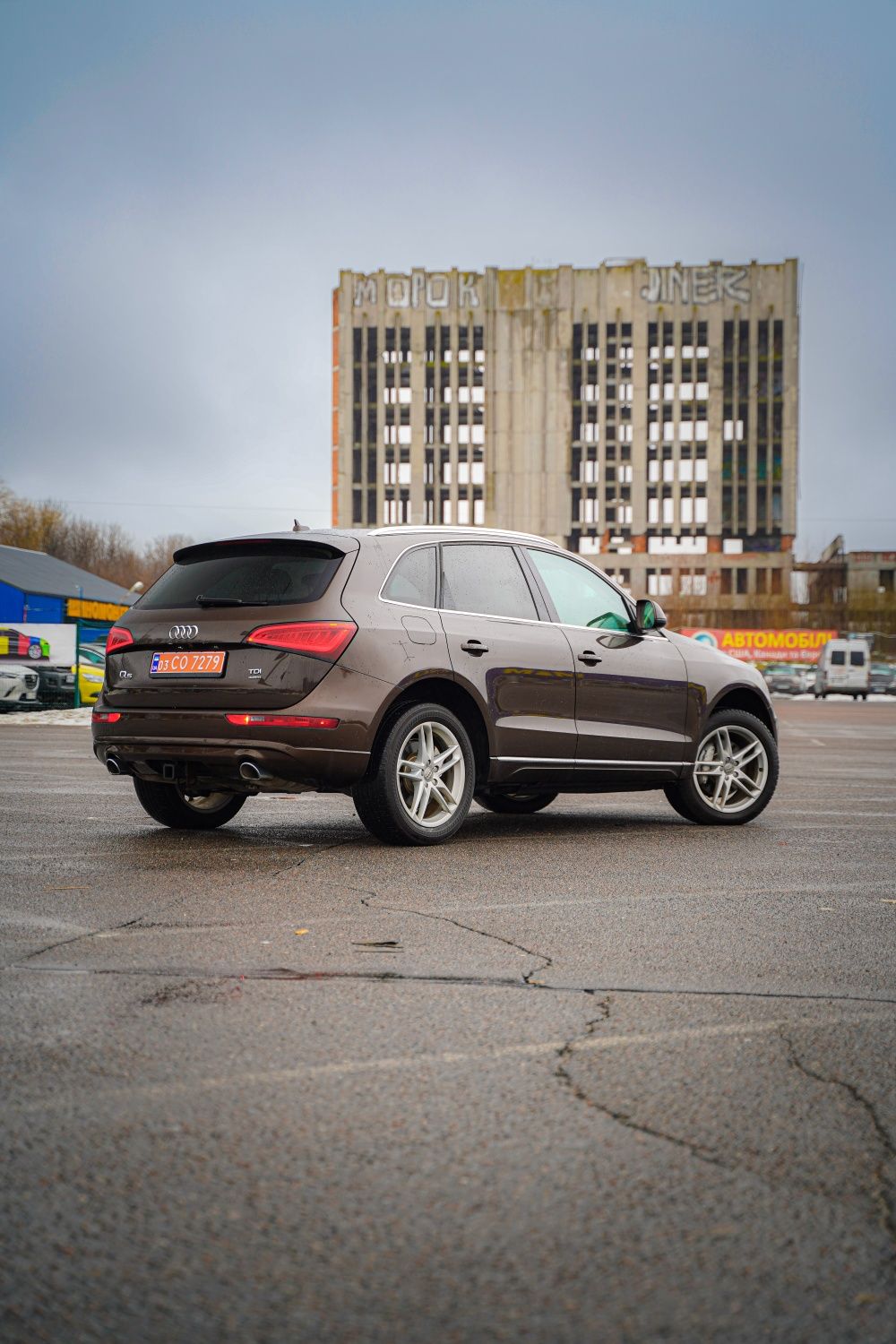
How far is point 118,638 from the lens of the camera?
7.95 metres

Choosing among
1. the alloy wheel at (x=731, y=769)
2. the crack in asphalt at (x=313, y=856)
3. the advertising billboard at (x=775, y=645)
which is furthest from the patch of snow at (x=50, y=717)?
the advertising billboard at (x=775, y=645)

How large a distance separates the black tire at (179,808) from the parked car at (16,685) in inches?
822

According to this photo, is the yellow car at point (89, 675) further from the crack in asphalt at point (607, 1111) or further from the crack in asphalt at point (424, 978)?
the crack in asphalt at point (607, 1111)

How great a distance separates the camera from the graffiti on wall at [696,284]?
127438 mm

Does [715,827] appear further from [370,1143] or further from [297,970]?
[370,1143]

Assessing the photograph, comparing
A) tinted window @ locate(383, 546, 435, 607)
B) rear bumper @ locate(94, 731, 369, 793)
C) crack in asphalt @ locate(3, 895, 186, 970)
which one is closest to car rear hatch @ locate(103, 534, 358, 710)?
rear bumper @ locate(94, 731, 369, 793)

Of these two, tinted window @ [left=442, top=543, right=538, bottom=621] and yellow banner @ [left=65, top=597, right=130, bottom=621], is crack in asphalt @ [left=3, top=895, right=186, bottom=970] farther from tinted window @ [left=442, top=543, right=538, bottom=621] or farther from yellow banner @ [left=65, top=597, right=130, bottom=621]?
yellow banner @ [left=65, top=597, right=130, bottom=621]

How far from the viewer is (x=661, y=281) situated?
128625 mm

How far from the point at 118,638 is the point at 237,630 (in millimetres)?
926

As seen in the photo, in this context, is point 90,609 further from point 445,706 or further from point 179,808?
point 445,706

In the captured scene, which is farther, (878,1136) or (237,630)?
(237,630)

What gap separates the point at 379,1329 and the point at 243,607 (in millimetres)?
5630

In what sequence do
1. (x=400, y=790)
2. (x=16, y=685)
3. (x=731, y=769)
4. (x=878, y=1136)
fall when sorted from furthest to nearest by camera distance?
(x=16, y=685) < (x=731, y=769) < (x=400, y=790) < (x=878, y=1136)

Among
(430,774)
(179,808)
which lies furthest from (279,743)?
(179,808)
